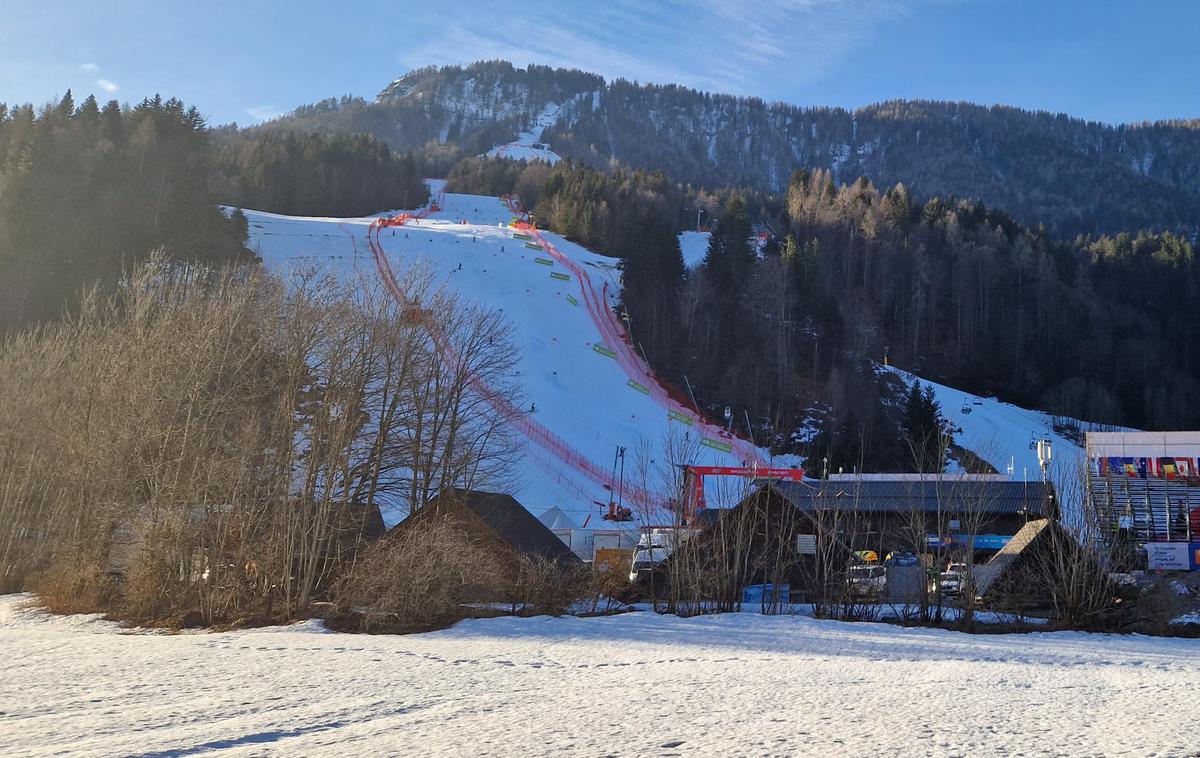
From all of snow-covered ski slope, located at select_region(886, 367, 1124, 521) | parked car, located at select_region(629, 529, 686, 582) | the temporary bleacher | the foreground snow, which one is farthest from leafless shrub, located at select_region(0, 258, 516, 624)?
snow-covered ski slope, located at select_region(886, 367, 1124, 521)

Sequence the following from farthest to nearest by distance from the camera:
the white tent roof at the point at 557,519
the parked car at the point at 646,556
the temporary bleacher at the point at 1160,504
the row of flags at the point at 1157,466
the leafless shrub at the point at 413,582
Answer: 1. the white tent roof at the point at 557,519
2. the row of flags at the point at 1157,466
3. the temporary bleacher at the point at 1160,504
4. the parked car at the point at 646,556
5. the leafless shrub at the point at 413,582

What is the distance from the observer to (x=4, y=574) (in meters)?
24.6

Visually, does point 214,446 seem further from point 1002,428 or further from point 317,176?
point 317,176

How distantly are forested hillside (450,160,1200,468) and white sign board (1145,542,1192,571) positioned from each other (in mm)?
29170

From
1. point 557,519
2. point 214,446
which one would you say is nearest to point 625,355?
point 557,519

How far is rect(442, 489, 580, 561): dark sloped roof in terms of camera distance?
76.3ft

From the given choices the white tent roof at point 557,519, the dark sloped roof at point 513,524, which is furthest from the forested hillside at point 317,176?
the dark sloped roof at point 513,524

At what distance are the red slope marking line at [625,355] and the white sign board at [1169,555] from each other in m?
19.3

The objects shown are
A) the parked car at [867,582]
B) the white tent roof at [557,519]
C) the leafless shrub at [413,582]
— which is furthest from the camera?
the white tent roof at [557,519]

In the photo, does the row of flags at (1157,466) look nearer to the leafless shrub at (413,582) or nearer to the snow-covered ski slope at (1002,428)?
the snow-covered ski slope at (1002,428)

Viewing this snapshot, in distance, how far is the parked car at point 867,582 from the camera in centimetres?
2006

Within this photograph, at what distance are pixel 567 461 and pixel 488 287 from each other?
1095 inches

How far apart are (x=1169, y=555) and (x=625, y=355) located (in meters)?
40.2

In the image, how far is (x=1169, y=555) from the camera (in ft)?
91.9
